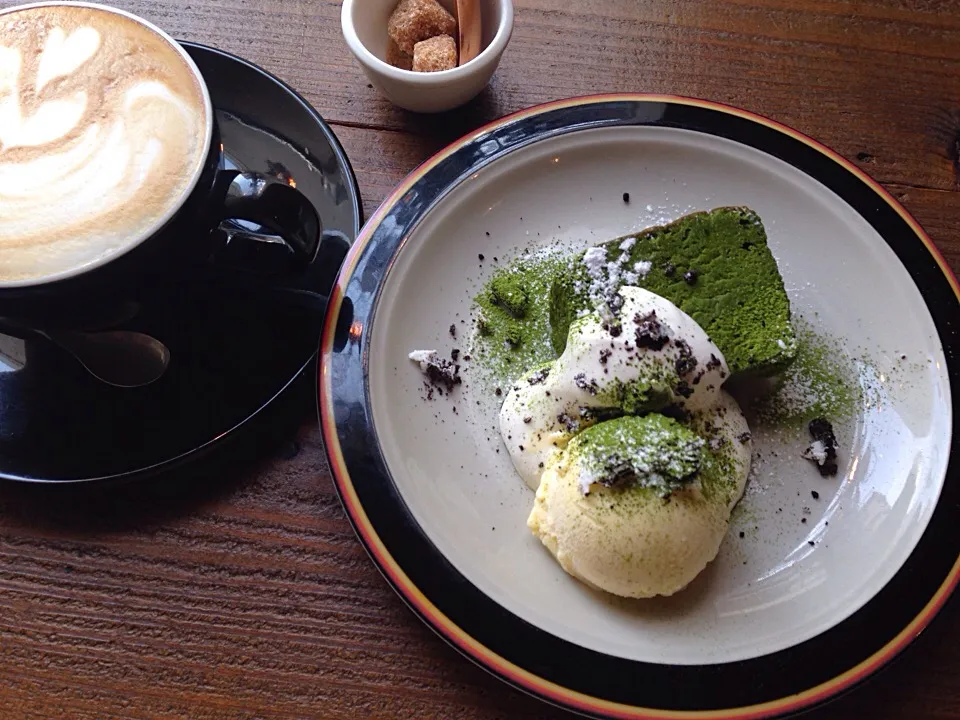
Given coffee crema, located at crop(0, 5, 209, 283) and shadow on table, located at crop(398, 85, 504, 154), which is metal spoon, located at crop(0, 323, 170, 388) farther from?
shadow on table, located at crop(398, 85, 504, 154)

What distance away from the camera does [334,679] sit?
38.6 inches

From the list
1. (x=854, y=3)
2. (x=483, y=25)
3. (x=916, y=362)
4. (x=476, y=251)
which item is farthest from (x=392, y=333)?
(x=854, y=3)

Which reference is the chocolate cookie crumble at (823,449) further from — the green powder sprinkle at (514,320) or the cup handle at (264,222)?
the cup handle at (264,222)

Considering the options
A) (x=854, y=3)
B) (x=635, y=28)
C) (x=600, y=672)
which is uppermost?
(x=854, y=3)

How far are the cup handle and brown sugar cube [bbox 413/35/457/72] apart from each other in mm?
396

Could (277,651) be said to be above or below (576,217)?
below

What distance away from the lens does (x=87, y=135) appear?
0.90m

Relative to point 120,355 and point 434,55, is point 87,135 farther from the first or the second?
point 434,55

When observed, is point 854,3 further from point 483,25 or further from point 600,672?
point 600,672

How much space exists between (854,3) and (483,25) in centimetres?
77

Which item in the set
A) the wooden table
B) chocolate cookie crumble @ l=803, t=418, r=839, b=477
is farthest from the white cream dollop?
the wooden table

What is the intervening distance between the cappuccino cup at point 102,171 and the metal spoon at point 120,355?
0.12 metres

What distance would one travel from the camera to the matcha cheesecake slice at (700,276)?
1.10 meters

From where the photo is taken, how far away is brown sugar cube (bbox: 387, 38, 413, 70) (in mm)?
1301
